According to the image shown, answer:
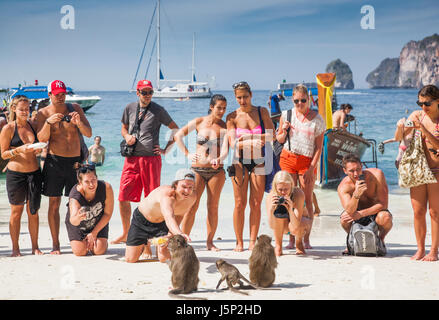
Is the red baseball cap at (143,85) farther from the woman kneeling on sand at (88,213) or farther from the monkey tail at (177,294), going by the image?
the monkey tail at (177,294)

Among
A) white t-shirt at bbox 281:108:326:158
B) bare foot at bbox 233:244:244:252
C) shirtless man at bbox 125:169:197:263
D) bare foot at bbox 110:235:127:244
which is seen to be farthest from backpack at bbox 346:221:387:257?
bare foot at bbox 110:235:127:244

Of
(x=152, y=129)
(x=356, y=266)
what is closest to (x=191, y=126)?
(x=152, y=129)

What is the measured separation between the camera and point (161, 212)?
4.74 metres

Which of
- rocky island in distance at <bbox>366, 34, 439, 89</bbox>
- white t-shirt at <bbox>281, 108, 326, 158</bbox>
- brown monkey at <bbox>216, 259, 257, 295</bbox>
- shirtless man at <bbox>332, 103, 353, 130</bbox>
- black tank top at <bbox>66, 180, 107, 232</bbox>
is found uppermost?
rocky island in distance at <bbox>366, 34, 439, 89</bbox>

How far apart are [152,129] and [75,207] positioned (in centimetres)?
129

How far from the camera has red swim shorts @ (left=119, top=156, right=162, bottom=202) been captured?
584 centimetres

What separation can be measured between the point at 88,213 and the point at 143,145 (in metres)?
1.04

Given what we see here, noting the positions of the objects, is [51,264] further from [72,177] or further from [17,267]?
[72,177]

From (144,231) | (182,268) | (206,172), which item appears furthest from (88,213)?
(182,268)

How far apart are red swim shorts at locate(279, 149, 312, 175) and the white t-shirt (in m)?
0.05

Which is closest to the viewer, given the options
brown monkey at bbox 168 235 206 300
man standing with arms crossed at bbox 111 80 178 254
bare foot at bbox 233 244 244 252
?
brown monkey at bbox 168 235 206 300

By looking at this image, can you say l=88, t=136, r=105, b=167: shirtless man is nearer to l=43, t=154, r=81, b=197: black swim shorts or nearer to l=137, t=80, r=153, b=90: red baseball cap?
l=137, t=80, r=153, b=90: red baseball cap

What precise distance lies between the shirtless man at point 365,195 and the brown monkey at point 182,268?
2.02 meters
